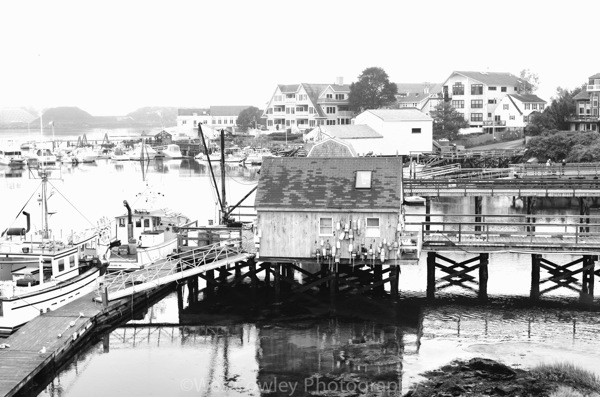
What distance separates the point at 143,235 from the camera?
41688mm

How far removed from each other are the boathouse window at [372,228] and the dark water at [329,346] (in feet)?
11.1

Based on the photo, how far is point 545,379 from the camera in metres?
27.0

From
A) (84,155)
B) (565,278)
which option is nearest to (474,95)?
(84,155)

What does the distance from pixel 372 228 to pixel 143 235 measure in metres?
12.3

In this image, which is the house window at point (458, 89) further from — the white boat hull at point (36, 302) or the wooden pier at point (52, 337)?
the white boat hull at point (36, 302)

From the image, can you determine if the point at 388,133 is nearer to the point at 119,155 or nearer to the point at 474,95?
the point at 474,95

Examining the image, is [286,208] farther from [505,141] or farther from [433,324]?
[505,141]

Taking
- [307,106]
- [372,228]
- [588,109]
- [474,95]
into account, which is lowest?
[372,228]

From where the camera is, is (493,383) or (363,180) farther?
(363,180)

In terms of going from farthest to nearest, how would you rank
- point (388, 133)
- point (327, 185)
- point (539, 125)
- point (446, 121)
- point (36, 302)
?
point (446, 121) → point (539, 125) → point (388, 133) → point (327, 185) → point (36, 302)

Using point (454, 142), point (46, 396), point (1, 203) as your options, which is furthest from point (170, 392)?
point (454, 142)

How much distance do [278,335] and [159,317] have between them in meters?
6.06

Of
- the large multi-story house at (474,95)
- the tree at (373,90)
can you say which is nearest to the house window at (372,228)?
the large multi-story house at (474,95)

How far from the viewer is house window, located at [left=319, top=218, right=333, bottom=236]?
35969 mm
